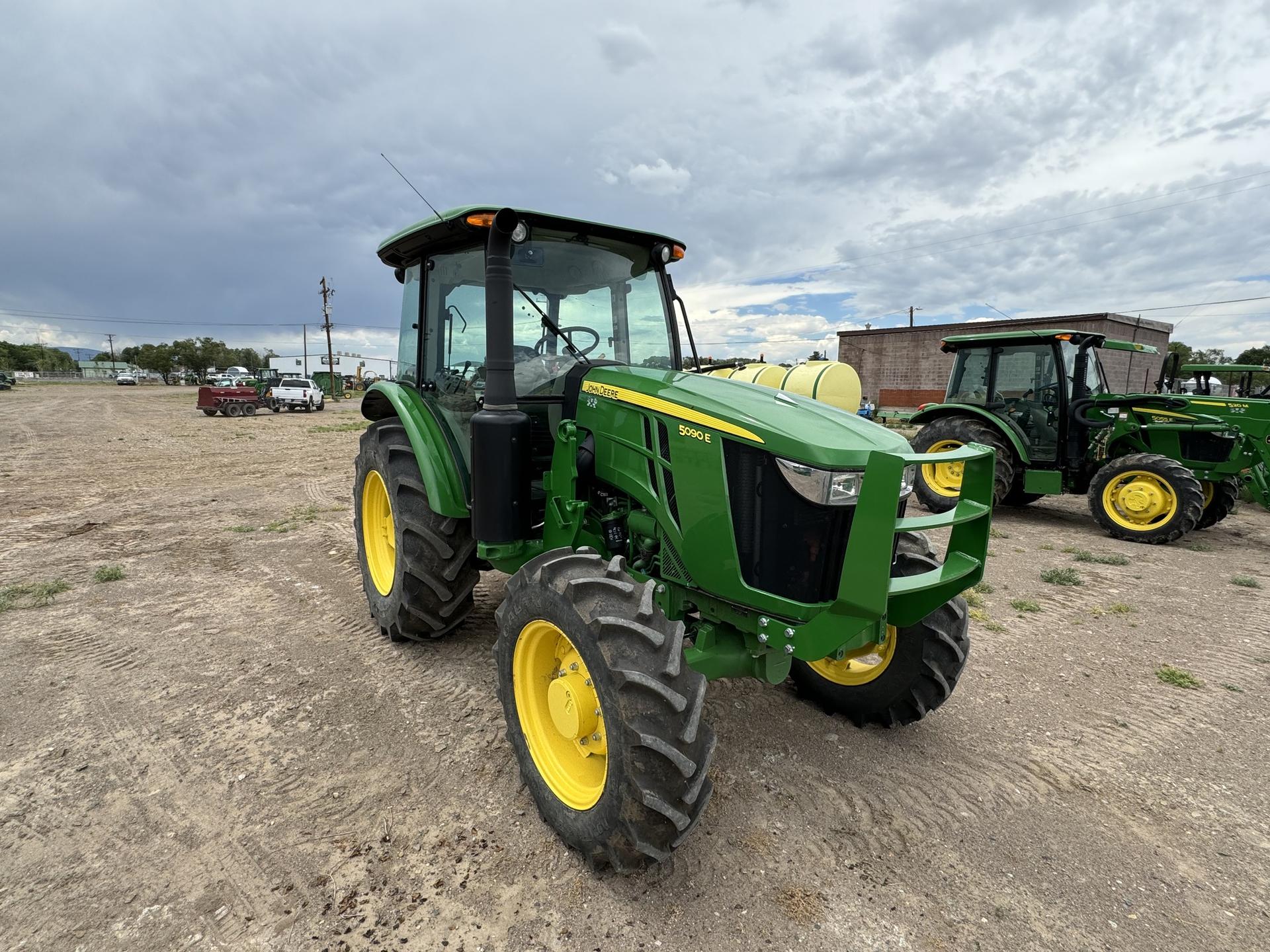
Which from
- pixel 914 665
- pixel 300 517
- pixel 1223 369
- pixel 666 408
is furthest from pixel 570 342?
pixel 1223 369

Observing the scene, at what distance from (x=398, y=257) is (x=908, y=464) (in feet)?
11.3

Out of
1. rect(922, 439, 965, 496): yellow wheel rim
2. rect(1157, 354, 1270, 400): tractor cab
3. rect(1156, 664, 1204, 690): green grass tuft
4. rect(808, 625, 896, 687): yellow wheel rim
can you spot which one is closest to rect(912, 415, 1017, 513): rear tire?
rect(922, 439, 965, 496): yellow wheel rim

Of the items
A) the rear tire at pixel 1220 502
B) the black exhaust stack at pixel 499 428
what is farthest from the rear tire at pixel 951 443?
the black exhaust stack at pixel 499 428

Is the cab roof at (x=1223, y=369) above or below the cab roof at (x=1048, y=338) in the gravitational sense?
below

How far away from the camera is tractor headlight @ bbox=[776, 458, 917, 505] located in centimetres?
227

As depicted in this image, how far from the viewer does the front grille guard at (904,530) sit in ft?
7.18

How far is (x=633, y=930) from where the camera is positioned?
6.88ft

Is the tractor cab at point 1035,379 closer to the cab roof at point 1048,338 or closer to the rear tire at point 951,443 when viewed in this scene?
the cab roof at point 1048,338

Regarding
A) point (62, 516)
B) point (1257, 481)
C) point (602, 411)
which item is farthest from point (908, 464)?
point (62, 516)

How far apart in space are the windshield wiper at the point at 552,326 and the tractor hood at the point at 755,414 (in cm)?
23

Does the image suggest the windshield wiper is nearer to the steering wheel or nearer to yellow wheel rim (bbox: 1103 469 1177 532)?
the steering wheel

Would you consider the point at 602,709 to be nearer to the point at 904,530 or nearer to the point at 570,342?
the point at 904,530

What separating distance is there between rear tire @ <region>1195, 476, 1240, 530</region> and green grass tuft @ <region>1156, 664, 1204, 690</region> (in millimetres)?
4563

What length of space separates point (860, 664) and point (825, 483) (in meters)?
1.37
